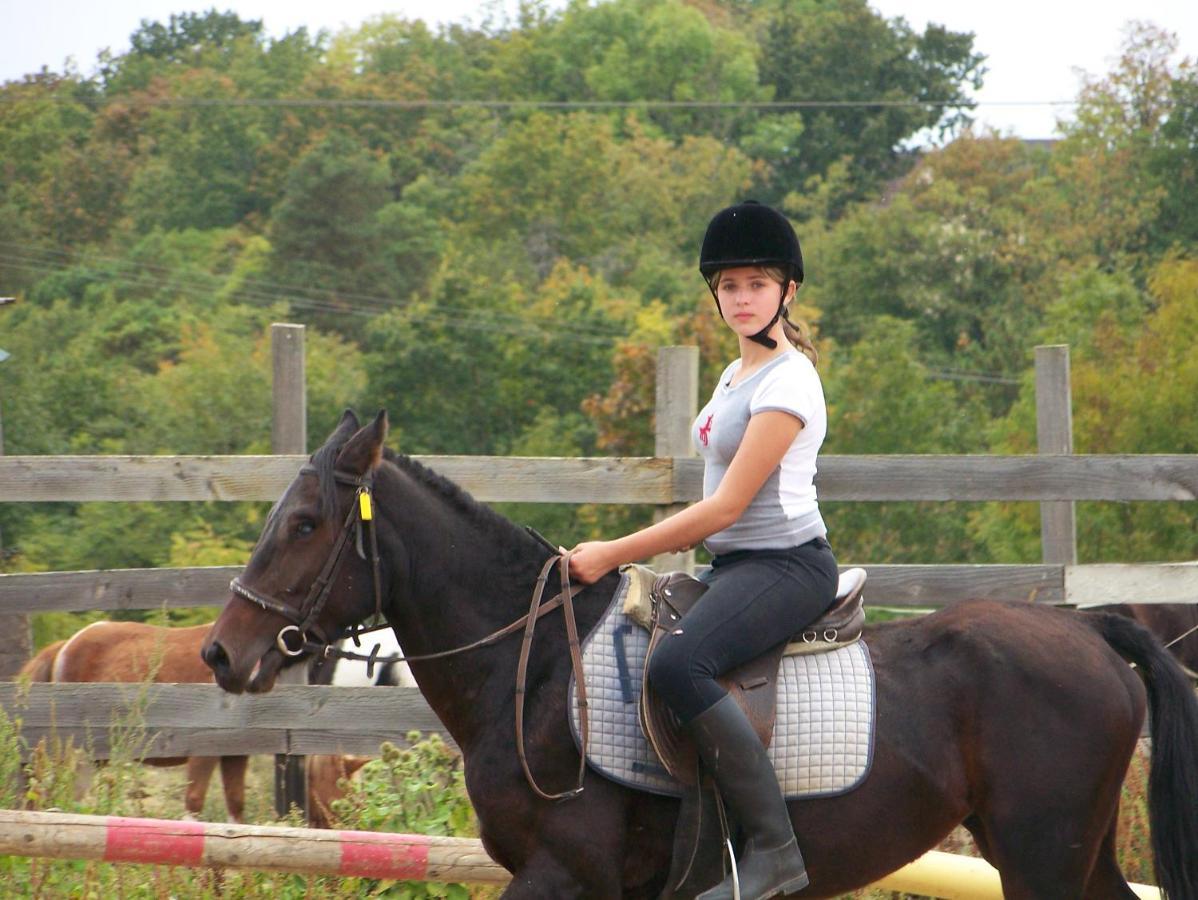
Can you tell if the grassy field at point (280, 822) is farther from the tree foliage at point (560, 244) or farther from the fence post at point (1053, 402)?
the tree foliage at point (560, 244)

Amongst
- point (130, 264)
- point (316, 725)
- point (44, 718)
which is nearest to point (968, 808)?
point (316, 725)

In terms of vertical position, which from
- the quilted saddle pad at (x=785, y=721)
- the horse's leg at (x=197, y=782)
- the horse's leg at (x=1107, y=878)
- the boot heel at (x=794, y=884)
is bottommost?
the horse's leg at (x=197, y=782)

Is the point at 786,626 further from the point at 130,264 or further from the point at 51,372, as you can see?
the point at 130,264

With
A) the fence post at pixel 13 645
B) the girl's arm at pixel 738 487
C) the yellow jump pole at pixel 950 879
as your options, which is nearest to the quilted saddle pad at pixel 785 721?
the girl's arm at pixel 738 487

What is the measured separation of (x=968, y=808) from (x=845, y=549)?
2046 cm

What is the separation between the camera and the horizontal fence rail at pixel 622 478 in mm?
6219

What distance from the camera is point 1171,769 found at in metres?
3.97

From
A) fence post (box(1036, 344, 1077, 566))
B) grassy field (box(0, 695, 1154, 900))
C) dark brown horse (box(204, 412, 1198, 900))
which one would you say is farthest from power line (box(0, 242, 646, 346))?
dark brown horse (box(204, 412, 1198, 900))

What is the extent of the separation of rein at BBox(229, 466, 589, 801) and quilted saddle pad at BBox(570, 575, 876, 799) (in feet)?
0.16

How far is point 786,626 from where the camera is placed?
3.79 m

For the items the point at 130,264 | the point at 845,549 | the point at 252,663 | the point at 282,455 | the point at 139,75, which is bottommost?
the point at 845,549

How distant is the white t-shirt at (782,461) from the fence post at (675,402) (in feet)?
8.20

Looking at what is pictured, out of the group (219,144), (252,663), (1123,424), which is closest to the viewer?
(252,663)

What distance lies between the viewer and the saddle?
12.2 feet
